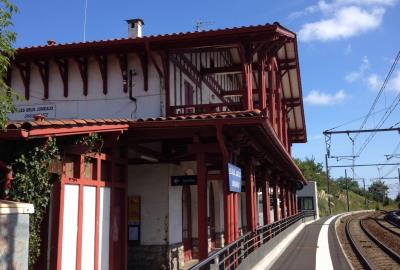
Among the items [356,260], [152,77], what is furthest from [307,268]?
[152,77]

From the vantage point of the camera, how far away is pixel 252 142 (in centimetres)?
1219

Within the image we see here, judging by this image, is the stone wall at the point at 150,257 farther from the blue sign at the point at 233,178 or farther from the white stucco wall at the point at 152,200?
the blue sign at the point at 233,178

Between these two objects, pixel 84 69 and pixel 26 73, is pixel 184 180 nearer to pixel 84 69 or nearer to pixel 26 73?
pixel 84 69

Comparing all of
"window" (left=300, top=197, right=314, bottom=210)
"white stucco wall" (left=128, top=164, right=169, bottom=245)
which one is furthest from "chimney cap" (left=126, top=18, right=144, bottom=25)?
"window" (left=300, top=197, right=314, bottom=210)

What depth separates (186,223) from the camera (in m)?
15.8

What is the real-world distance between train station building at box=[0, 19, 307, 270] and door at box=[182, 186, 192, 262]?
0.13ft

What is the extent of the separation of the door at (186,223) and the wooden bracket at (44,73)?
5051 mm

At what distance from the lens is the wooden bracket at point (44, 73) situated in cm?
1349

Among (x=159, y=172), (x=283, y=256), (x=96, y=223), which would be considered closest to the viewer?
(x=96, y=223)

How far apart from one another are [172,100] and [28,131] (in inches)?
254

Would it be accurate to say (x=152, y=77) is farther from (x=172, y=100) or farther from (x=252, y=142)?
(x=252, y=142)

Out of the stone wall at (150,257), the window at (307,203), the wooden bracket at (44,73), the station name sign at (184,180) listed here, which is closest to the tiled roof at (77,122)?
the station name sign at (184,180)

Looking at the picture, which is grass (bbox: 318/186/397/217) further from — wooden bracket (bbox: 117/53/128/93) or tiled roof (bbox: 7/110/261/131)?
tiled roof (bbox: 7/110/261/131)

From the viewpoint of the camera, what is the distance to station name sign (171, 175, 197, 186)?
11906 millimetres
